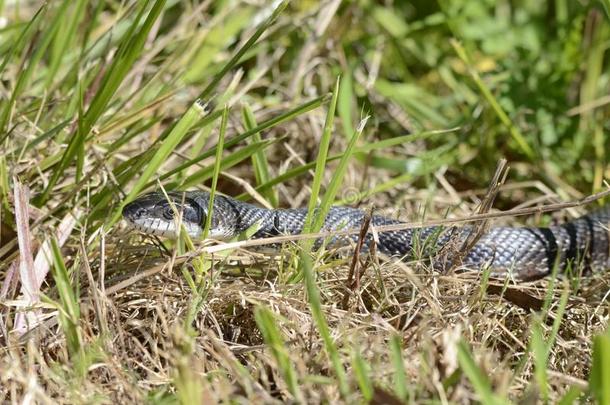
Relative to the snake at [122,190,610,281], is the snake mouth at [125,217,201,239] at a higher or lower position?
higher

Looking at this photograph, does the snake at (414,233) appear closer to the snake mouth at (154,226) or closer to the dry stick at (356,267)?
the snake mouth at (154,226)

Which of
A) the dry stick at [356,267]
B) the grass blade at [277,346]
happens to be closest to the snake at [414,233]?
the dry stick at [356,267]

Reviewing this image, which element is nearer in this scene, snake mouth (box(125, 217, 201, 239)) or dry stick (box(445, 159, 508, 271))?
dry stick (box(445, 159, 508, 271))

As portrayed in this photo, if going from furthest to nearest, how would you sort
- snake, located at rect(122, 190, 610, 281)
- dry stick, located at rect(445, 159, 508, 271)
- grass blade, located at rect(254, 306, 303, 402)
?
1. snake, located at rect(122, 190, 610, 281)
2. dry stick, located at rect(445, 159, 508, 271)
3. grass blade, located at rect(254, 306, 303, 402)

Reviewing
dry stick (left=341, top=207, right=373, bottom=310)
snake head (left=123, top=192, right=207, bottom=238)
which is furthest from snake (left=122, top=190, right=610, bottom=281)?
dry stick (left=341, top=207, right=373, bottom=310)

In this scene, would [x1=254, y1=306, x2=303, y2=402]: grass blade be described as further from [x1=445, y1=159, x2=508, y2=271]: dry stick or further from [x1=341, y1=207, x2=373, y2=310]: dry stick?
[x1=445, y1=159, x2=508, y2=271]: dry stick

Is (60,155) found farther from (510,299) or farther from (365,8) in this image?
(365,8)

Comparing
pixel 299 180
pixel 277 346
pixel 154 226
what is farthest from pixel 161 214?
pixel 277 346
